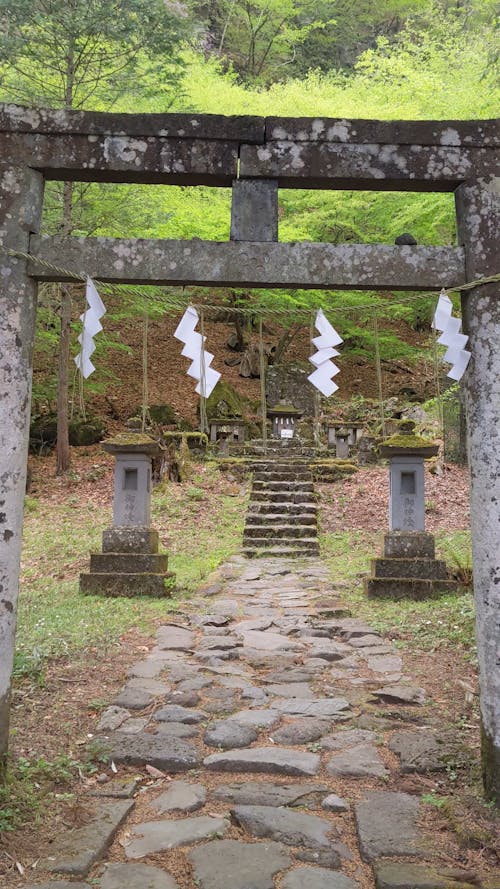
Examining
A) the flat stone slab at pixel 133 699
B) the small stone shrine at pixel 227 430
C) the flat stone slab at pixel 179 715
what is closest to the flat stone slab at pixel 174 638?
the flat stone slab at pixel 133 699

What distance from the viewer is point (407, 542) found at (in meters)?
9.17

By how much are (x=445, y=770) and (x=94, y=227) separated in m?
13.0

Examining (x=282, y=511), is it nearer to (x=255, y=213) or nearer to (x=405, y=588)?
(x=405, y=588)

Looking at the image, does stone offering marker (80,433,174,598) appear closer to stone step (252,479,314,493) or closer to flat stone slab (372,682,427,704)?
flat stone slab (372,682,427,704)

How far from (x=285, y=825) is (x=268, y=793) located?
37 centimetres

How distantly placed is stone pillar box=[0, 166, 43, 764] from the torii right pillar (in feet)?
8.05

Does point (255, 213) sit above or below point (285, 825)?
above

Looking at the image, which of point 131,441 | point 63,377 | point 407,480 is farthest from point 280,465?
point 131,441

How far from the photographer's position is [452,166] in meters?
3.69

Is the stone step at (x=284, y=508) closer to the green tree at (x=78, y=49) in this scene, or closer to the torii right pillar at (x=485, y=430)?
the green tree at (x=78, y=49)

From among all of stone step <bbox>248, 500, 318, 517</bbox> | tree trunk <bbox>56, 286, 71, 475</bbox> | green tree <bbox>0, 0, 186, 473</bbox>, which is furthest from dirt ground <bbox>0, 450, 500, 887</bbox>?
green tree <bbox>0, 0, 186, 473</bbox>

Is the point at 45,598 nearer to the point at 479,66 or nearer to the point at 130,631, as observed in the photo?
the point at 130,631

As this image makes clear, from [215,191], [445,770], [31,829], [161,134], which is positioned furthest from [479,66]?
[31,829]

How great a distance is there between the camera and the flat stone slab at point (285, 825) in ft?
10.1
